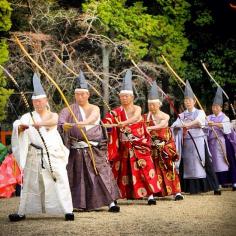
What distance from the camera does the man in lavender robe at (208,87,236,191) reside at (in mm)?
11688

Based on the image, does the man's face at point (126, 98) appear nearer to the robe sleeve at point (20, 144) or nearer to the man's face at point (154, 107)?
the man's face at point (154, 107)

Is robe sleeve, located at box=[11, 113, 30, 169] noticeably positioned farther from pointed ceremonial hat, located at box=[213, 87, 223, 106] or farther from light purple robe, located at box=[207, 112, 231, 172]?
pointed ceremonial hat, located at box=[213, 87, 223, 106]

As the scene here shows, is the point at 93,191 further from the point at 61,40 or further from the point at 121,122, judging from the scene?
the point at 61,40

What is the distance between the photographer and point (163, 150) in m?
10.0

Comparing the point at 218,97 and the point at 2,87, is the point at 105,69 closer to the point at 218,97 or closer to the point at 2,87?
the point at 2,87

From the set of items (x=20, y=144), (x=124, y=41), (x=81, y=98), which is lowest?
(x=20, y=144)

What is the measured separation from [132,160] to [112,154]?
27 cm

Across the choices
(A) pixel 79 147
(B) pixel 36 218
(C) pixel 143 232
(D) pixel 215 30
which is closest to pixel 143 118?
(A) pixel 79 147

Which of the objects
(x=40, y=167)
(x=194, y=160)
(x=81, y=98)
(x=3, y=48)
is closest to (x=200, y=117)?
(x=194, y=160)

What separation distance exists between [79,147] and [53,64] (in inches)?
389

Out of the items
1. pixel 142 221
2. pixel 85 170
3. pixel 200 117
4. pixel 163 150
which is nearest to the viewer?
pixel 142 221

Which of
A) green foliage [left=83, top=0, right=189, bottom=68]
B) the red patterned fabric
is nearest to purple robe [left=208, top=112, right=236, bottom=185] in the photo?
the red patterned fabric

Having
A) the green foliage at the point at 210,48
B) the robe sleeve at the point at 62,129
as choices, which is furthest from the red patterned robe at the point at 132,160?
the green foliage at the point at 210,48

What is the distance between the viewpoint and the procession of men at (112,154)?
761 centimetres
